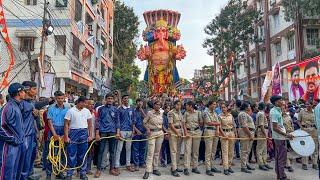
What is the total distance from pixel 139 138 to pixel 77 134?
2.12m

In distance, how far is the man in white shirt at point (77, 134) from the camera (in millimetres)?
7418

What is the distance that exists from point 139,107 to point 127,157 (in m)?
1.41

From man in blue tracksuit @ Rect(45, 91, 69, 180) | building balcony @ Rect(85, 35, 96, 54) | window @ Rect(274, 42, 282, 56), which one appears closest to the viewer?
→ man in blue tracksuit @ Rect(45, 91, 69, 180)

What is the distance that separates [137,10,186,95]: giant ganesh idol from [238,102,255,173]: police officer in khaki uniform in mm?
12489

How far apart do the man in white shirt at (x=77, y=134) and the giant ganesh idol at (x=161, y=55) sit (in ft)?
45.6

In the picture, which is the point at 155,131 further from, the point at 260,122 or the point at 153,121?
the point at 260,122

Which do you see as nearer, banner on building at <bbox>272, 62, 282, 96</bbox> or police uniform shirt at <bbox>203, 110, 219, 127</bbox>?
police uniform shirt at <bbox>203, 110, 219, 127</bbox>

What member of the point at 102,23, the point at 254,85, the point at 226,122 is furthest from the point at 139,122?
the point at 254,85

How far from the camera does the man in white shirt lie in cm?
742

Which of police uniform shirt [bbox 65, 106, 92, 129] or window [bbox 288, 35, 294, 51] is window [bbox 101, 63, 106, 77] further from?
police uniform shirt [bbox 65, 106, 92, 129]

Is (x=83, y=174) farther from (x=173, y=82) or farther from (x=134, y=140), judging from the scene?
(x=173, y=82)

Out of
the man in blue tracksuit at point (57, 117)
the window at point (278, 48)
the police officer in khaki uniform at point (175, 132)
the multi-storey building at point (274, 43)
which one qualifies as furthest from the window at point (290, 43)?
the man in blue tracksuit at point (57, 117)

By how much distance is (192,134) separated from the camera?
8523mm

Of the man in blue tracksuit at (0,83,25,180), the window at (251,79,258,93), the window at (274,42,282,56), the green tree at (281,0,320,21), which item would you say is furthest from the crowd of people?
the window at (251,79,258,93)
